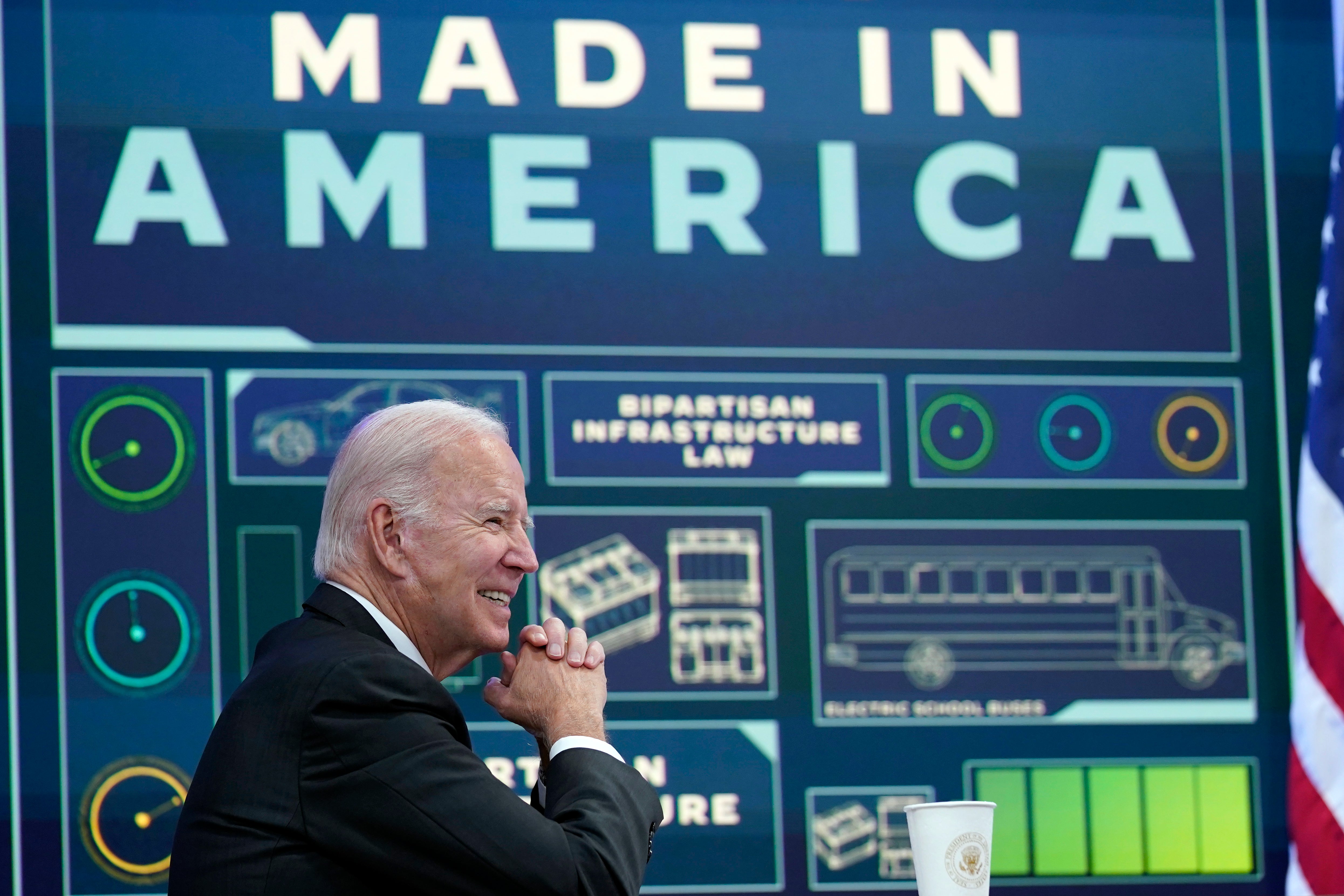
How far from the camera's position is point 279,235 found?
380 cm

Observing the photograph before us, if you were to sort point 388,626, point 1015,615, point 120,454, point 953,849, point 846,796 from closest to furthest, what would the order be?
point 953,849, point 388,626, point 120,454, point 846,796, point 1015,615

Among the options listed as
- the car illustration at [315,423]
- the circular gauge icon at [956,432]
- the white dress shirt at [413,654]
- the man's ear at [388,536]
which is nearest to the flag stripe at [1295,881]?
the circular gauge icon at [956,432]

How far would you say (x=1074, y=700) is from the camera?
3910 mm

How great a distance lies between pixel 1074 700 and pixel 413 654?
1.93 m

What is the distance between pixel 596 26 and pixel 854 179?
2.06ft

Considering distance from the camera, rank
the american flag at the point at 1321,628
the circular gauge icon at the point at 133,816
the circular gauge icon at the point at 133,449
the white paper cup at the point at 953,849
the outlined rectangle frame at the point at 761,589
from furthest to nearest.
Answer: the american flag at the point at 1321,628 → the outlined rectangle frame at the point at 761,589 → the circular gauge icon at the point at 133,449 → the circular gauge icon at the point at 133,816 → the white paper cup at the point at 953,849

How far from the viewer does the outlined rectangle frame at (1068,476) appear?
3.95 meters

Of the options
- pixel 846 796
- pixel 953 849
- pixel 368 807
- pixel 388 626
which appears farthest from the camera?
pixel 846 796

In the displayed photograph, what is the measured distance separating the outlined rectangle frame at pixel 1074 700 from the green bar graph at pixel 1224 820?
0.11 metres

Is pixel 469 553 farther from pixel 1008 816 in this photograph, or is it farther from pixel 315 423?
pixel 1008 816

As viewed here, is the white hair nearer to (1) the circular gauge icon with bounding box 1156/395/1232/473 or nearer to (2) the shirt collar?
(2) the shirt collar

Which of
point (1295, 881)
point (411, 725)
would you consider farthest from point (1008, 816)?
point (411, 725)

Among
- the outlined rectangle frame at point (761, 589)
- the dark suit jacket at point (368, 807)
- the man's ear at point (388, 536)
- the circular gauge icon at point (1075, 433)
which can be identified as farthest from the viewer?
the circular gauge icon at point (1075, 433)

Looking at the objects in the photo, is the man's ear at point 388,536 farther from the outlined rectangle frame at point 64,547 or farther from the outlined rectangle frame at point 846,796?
the outlined rectangle frame at point 846,796
